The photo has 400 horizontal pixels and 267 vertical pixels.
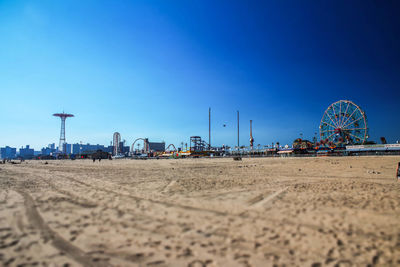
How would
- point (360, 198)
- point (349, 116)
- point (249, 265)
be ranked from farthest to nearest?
1. point (349, 116)
2. point (360, 198)
3. point (249, 265)

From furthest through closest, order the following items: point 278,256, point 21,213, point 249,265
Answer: point 21,213 < point 278,256 < point 249,265

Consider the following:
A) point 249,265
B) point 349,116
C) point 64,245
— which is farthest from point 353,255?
point 349,116

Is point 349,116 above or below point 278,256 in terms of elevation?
above

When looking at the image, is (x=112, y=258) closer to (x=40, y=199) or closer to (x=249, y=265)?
(x=249, y=265)

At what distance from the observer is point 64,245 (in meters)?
3.65

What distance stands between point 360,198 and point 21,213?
10.5 meters

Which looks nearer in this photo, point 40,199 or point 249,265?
point 249,265

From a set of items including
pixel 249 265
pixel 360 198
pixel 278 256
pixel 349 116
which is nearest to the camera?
pixel 249 265

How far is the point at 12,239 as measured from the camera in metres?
3.92

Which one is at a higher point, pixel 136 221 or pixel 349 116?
pixel 349 116

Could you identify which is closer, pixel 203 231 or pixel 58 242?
pixel 58 242

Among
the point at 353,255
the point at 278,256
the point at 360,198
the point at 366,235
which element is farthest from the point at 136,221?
the point at 360,198

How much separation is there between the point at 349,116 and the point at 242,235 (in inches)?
3152

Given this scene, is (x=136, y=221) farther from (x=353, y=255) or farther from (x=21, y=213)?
(x=353, y=255)
